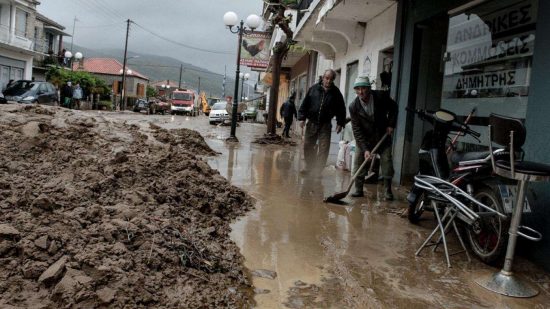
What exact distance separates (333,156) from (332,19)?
3.49m

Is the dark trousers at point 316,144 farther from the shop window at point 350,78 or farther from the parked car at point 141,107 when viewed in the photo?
the parked car at point 141,107

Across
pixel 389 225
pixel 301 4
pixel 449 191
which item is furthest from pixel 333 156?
pixel 449 191

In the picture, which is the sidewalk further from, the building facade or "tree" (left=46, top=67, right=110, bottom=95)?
"tree" (left=46, top=67, right=110, bottom=95)

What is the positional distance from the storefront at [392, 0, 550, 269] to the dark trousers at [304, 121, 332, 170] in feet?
4.07

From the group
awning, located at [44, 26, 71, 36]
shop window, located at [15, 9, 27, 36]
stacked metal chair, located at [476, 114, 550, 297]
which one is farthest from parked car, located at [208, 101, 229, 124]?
awning, located at [44, 26, 71, 36]

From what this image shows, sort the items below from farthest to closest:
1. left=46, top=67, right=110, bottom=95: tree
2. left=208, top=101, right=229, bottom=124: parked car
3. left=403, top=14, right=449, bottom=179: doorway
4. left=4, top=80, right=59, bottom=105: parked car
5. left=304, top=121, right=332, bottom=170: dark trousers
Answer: left=46, top=67, right=110, bottom=95: tree, left=208, top=101, right=229, bottom=124: parked car, left=4, top=80, right=59, bottom=105: parked car, left=304, top=121, right=332, bottom=170: dark trousers, left=403, top=14, right=449, bottom=179: doorway

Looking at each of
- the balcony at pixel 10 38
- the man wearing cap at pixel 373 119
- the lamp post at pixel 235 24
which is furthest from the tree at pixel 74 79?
the man wearing cap at pixel 373 119

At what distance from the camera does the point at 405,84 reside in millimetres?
7883

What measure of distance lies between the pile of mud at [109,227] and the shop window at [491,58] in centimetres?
320

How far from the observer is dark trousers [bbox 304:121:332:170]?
855 cm

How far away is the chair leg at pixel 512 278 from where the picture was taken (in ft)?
11.5

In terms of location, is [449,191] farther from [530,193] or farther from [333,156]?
[333,156]

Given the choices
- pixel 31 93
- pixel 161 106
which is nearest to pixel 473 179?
pixel 31 93

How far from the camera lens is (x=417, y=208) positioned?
5461 millimetres
